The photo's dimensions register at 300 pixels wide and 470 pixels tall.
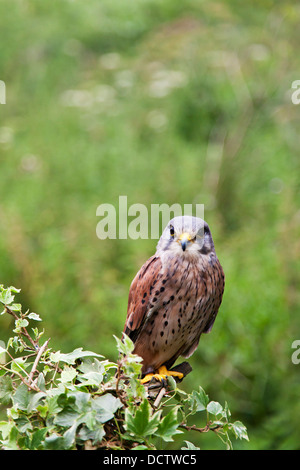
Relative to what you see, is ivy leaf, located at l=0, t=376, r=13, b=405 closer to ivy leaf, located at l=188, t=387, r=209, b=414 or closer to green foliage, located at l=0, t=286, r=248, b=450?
green foliage, located at l=0, t=286, r=248, b=450

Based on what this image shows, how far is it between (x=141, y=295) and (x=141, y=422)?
41.7 inches

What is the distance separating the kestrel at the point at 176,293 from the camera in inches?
86.2

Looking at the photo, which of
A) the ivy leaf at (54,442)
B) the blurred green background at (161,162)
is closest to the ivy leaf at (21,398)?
the ivy leaf at (54,442)

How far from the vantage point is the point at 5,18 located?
7.29 m

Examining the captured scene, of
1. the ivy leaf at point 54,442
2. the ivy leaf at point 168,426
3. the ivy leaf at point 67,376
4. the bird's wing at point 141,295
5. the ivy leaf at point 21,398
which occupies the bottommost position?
the ivy leaf at point 54,442

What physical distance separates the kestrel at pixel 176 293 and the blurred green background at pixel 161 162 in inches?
57.8

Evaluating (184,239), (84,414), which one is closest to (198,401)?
(84,414)

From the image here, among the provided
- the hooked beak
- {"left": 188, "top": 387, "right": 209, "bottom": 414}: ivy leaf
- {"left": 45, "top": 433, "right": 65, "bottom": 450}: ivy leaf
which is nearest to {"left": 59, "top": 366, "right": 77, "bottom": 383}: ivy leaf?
{"left": 45, "top": 433, "right": 65, "bottom": 450}: ivy leaf

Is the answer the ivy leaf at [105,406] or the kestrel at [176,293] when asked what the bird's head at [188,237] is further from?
the ivy leaf at [105,406]

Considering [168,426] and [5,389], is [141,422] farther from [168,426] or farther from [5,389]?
[5,389]

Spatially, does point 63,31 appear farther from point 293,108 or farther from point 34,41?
point 293,108

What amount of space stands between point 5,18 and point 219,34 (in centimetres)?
258

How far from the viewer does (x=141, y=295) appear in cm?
229

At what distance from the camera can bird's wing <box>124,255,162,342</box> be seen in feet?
7.45
